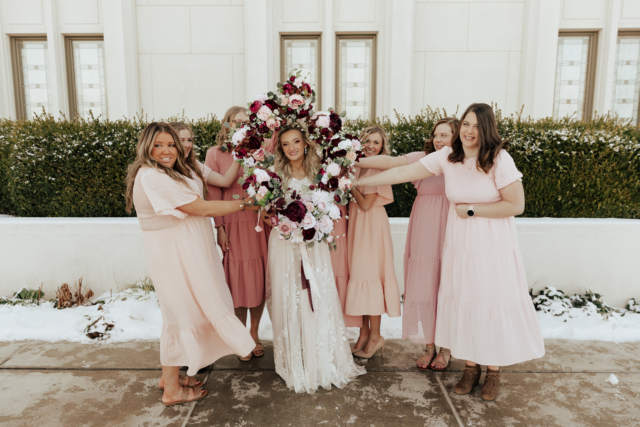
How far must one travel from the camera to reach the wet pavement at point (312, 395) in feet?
9.20

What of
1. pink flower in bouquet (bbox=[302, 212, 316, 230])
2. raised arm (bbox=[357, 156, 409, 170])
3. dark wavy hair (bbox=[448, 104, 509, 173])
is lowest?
pink flower in bouquet (bbox=[302, 212, 316, 230])

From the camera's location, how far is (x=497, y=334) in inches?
114

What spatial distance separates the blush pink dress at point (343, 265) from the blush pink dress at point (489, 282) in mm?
943

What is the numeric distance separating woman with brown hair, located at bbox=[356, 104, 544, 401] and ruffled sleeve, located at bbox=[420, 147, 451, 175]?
0.07m

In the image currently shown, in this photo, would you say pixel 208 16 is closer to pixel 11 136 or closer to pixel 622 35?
pixel 11 136

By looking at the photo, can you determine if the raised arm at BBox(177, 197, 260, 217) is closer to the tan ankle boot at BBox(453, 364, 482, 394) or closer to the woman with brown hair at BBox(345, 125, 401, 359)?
Result: the woman with brown hair at BBox(345, 125, 401, 359)

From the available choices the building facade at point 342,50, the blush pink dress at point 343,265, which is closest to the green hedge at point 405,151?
the blush pink dress at point 343,265

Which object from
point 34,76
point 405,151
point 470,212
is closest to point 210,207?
point 470,212

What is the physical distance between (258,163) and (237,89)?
4.99 metres

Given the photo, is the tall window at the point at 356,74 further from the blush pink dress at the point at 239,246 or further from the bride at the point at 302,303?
the bride at the point at 302,303

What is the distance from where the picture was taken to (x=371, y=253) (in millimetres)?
3500

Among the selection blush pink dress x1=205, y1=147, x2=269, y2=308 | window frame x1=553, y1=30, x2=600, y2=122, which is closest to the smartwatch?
blush pink dress x1=205, y1=147, x2=269, y2=308

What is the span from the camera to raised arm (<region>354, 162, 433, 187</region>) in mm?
3170

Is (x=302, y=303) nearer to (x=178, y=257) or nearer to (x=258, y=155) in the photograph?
(x=178, y=257)
